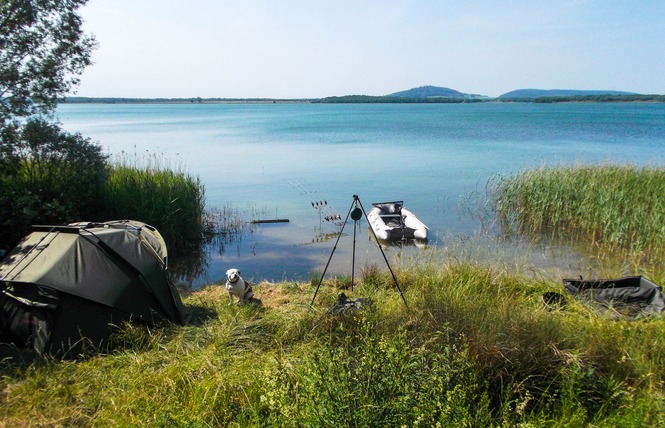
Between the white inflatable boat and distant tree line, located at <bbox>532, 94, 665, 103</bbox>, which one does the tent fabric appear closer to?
the white inflatable boat

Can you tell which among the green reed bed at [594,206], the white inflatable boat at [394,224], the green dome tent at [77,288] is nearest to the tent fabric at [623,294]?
the green reed bed at [594,206]

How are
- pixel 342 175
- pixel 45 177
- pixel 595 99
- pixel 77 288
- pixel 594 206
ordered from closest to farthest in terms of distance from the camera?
1. pixel 77 288
2. pixel 45 177
3. pixel 594 206
4. pixel 342 175
5. pixel 595 99

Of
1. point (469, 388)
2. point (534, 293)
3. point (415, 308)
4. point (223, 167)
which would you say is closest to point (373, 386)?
point (469, 388)

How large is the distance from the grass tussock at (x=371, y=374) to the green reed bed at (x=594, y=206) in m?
6.45

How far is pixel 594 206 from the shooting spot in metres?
12.5

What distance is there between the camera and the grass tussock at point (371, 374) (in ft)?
9.98

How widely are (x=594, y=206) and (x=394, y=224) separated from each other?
5.35m

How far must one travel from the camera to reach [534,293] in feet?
23.6

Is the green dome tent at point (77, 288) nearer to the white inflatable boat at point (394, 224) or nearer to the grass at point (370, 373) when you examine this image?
the grass at point (370, 373)

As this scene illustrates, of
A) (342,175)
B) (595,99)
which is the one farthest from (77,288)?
(595,99)

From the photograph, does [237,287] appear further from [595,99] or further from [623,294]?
[595,99]

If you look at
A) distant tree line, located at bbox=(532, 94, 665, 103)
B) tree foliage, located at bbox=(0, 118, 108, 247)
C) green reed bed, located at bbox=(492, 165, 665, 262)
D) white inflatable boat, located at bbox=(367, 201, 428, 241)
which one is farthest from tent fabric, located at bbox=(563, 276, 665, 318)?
distant tree line, located at bbox=(532, 94, 665, 103)

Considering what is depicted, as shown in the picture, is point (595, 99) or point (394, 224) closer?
point (394, 224)

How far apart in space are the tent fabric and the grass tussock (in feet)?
2.04
